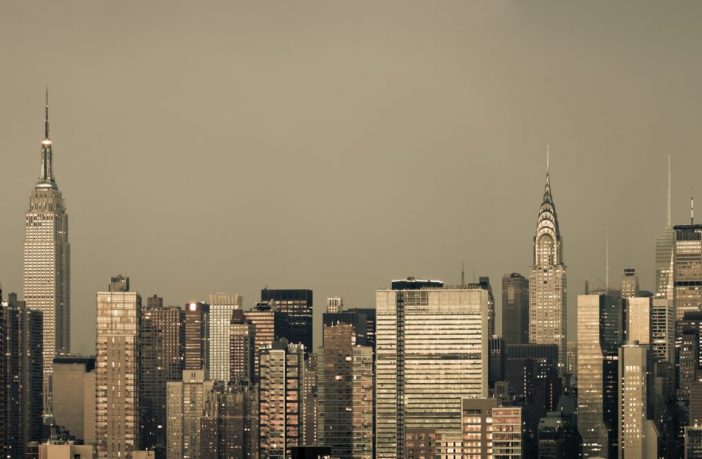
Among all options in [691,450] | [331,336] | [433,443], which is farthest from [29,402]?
[691,450]

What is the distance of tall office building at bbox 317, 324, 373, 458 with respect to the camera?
32188 mm

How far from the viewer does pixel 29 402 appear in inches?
1357

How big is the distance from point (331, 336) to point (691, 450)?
6520 mm

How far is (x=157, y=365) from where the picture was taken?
117 feet

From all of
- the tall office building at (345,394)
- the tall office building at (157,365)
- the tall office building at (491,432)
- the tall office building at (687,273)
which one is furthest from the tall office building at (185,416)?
the tall office building at (687,273)

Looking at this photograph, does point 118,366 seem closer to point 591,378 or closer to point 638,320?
point 591,378

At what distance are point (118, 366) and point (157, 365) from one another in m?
0.68

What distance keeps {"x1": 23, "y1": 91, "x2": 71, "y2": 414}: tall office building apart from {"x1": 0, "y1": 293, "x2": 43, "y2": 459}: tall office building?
0.47ft

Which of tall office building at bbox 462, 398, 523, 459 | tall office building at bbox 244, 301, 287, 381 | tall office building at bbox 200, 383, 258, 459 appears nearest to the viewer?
tall office building at bbox 462, 398, 523, 459

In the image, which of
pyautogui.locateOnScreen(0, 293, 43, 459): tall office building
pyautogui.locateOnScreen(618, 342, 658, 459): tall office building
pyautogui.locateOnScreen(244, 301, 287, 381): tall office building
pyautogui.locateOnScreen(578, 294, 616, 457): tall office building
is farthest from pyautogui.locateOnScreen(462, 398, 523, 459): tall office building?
pyautogui.locateOnScreen(244, 301, 287, 381): tall office building

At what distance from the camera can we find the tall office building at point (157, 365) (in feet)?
111

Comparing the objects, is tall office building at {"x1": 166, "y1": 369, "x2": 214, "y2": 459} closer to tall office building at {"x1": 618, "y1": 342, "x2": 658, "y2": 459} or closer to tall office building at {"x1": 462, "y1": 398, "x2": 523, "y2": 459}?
tall office building at {"x1": 462, "y1": 398, "x2": 523, "y2": 459}

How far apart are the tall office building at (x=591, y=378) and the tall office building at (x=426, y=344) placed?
166 cm

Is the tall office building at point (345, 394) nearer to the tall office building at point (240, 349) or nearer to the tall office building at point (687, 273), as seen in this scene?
the tall office building at point (240, 349)
